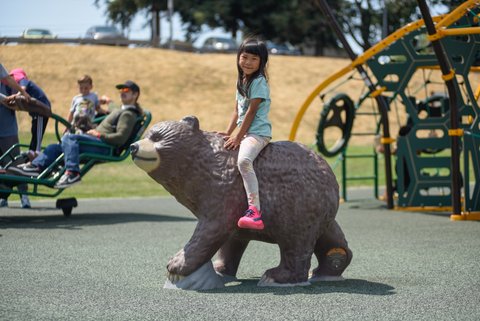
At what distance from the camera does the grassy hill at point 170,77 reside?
34.0 m

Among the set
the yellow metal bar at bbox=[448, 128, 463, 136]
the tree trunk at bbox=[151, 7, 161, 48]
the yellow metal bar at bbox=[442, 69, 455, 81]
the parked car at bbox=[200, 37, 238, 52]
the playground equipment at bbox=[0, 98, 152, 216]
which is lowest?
the playground equipment at bbox=[0, 98, 152, 216]

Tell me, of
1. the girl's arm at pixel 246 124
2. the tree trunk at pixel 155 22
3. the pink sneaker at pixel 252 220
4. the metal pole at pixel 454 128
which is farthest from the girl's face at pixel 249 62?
the tree trunk at pixel 155 22

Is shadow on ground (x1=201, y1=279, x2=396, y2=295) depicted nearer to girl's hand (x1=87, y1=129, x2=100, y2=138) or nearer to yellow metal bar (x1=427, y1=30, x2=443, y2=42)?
girl's hand (x1=87, y1=129, x2=100, y2=138)

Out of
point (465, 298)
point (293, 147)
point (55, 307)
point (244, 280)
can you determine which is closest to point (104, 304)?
point (55, 307)

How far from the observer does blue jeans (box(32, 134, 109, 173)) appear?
9672 mm

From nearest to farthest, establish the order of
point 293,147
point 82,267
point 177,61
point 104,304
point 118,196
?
point 104,304 < point 293,147 < point 82,267 < point 118,196 < point 177,61

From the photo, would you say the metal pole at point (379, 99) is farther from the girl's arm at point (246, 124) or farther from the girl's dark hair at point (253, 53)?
the girl's arm at point (246, 124)

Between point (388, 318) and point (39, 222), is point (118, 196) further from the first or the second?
point (388, 318)

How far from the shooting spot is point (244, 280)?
19.7ft

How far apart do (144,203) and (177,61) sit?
97.4 ft

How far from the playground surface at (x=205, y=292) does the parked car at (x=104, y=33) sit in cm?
3794

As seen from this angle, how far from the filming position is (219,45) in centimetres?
5078

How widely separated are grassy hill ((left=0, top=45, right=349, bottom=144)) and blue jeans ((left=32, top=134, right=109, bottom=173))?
21.1 metres

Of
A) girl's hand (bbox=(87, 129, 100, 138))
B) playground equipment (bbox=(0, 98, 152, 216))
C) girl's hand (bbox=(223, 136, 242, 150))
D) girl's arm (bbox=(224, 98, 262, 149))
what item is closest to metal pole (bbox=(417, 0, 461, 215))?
playground equipment (bbox=(0, 98, 152, 216))
